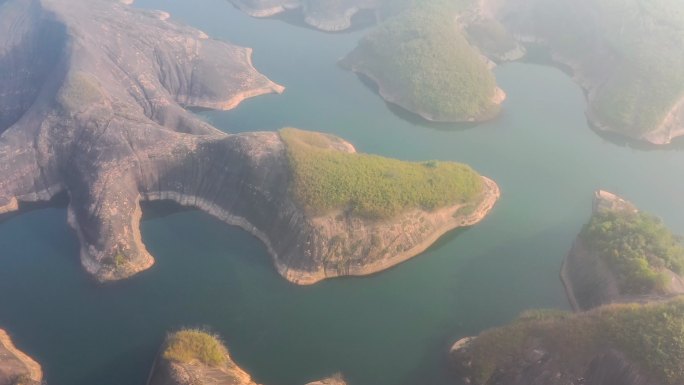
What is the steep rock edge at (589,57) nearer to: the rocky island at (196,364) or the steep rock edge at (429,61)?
the steep rock edge at (429,61)

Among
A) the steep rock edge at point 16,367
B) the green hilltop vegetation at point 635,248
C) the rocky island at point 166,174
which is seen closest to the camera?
the steep rock edge at point 16,367

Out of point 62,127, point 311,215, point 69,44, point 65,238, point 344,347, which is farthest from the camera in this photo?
point 69,44

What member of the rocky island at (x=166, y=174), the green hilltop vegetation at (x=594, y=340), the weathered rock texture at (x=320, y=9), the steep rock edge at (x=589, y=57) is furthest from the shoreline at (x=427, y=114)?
the green hilltop vegetation at (x=594, y=340)

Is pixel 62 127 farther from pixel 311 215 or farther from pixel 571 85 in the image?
pixel 571 85

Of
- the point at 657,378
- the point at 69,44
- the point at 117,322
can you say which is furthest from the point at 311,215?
the point at 69,44

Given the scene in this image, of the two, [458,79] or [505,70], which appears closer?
[458,79]

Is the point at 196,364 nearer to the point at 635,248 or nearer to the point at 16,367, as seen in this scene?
the point at 16,367
